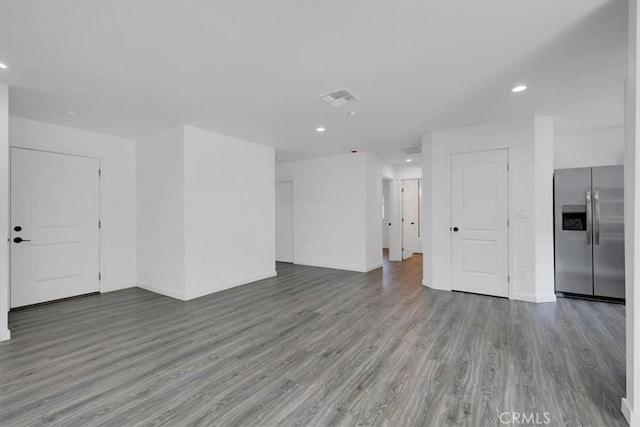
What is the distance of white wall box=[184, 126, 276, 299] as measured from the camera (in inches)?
168

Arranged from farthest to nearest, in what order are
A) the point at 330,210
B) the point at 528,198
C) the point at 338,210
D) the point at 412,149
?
the point at 330,210, the point at 338,210, the point at 412,149, the point at 528,198

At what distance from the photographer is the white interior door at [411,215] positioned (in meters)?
8.20

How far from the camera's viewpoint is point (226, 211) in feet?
→ 15.7

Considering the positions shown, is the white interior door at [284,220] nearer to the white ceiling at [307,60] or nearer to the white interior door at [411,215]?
the white interior door at [411,215]

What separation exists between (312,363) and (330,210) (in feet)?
14.0

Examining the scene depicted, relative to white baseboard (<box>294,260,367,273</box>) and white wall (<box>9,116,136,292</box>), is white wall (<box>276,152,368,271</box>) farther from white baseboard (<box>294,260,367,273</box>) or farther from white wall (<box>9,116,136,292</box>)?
white wall (<box>9,116,136,292</box>)

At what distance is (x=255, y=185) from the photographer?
17.5 feet

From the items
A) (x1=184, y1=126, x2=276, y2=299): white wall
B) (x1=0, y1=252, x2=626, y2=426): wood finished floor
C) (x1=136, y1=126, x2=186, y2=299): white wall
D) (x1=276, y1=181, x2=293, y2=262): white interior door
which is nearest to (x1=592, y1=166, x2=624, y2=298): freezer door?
(x1=0, y1=252, x2=626, y2=426): wood finished floor

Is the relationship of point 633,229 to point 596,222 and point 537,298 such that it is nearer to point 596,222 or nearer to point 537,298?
point 537,298

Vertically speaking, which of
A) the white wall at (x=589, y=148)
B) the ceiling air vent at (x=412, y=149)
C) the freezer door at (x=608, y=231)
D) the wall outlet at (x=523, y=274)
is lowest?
the wall outlet at (x=523, y=274)

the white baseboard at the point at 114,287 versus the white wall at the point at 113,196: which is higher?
the white wall at the point at 113,196

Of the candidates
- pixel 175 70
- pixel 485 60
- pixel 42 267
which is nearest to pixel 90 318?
pixel 42 267

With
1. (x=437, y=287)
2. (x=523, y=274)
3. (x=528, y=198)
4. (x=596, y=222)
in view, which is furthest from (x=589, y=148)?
(x=437, y=287)

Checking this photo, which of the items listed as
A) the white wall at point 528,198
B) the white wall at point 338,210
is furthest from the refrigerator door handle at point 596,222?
the white wall at point 338,210
